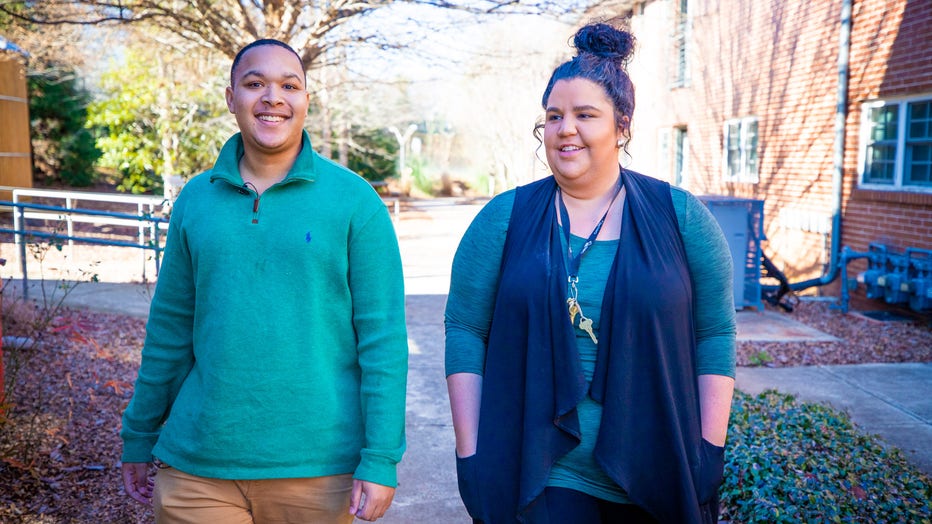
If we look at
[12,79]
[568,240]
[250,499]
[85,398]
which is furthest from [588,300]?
A: [12,79]

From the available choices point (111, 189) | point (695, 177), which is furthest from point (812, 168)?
point (111, 189)

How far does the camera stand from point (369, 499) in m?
2.18

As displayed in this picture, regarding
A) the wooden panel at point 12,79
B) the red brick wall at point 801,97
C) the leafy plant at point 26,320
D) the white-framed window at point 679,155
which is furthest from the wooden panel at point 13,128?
the red brick wall at point 801,97

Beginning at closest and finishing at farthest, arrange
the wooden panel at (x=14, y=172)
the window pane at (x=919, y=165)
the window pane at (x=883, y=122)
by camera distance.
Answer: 1. the window pane at (x=919, y=165)
2. the window pane at (x=883, y=122)
3. the wooden panel at (x=14, y=172)

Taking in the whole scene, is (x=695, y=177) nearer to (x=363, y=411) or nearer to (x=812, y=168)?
(x=812, y=168)

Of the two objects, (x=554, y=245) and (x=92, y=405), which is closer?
(x=554, y=245)

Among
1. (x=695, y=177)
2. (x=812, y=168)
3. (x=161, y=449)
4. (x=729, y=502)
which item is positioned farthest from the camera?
(x=695, y=177)

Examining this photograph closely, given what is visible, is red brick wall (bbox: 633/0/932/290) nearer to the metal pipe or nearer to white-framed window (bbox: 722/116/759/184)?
the metal pipe

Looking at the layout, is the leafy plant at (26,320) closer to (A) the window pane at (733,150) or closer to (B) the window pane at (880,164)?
(B) the window pane at (880,164)

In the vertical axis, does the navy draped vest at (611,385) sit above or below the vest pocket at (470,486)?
above

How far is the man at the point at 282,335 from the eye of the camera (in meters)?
2.21

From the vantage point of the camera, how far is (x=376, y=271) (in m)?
2.30

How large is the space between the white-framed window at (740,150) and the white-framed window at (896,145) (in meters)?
3.78

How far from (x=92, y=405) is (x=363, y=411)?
390 centimetres
